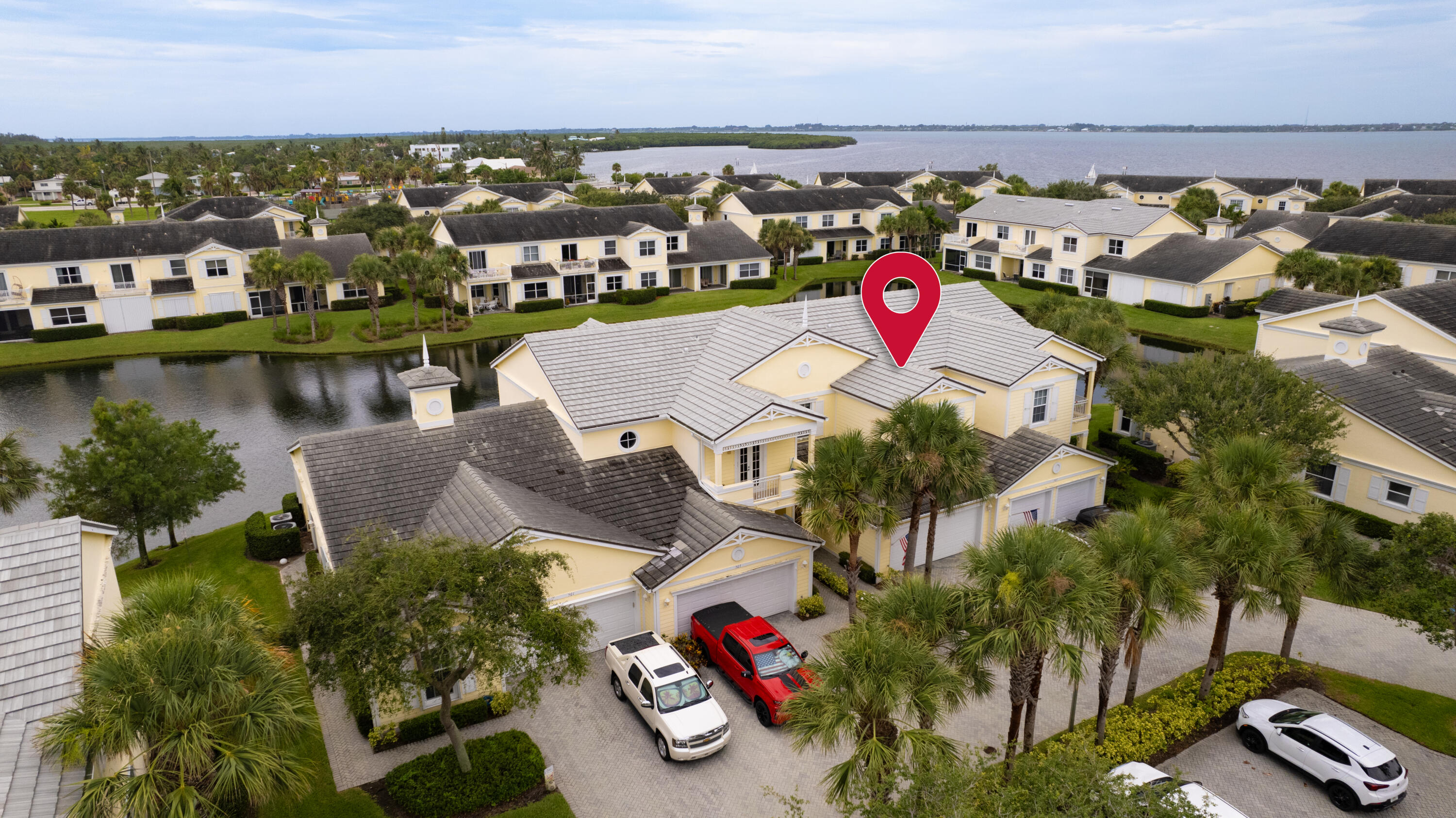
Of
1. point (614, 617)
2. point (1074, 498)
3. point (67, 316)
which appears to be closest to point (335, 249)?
point (67, 316)

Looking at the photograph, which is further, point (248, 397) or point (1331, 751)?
point (248, 397)

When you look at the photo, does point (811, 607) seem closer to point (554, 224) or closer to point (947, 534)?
point (947, 534)

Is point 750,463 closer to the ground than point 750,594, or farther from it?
farther from it

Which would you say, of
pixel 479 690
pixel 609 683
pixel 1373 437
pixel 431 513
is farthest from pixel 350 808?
pixel 1373 437

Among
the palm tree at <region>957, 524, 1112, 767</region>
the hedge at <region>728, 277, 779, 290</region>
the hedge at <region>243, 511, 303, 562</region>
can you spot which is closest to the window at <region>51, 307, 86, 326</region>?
the hedge at <region>243, 511, 303, 562</region>

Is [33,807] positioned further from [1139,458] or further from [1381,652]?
[1139,458]

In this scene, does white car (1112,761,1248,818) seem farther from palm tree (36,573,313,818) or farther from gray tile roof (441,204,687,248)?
gray tile roof (441,204,687,248)
